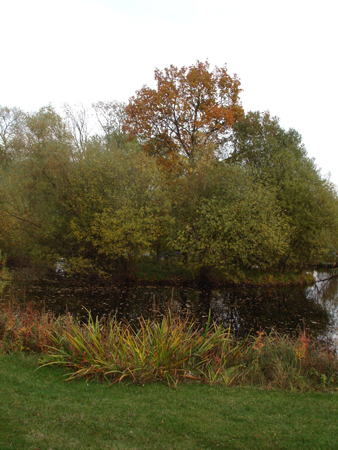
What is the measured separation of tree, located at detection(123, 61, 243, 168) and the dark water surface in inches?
432

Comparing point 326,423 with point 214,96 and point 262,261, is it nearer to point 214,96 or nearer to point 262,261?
point 262,261

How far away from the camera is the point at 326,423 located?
5.13m

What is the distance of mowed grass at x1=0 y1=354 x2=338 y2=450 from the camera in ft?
14.4

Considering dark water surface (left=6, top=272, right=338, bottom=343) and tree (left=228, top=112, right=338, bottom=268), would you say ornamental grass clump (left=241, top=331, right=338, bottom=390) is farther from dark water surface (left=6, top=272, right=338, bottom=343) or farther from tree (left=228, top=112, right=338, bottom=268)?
tree (left=228, top=112, right=338, bottom=268)

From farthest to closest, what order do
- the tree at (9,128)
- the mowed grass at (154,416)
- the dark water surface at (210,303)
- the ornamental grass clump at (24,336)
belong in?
the tree at (9,128), the dark water surface at (210,303), the ornamental grass clump at (24,336), the mowed grass at (154,416)

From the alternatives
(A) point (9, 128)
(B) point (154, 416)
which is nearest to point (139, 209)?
(B) point (154, 416)

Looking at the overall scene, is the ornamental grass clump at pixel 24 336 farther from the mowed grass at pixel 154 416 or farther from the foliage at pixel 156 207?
the foliage at pixel 156 207

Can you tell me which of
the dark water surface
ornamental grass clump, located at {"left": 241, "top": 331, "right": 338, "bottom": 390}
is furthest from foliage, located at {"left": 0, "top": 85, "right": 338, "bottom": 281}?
ornamental grass clump, located at {"left": 241, "top": 331, "right": 338, "bottom": 390}

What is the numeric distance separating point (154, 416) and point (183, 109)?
941 inches

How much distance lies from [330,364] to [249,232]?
13.2 meters

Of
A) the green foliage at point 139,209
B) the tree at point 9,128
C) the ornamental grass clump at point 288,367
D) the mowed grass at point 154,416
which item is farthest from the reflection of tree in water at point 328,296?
the tree at point 9,128

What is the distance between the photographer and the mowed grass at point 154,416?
4.38 meters

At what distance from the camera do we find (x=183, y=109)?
85.5 ft

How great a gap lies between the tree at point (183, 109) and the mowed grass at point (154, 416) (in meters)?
21.1
